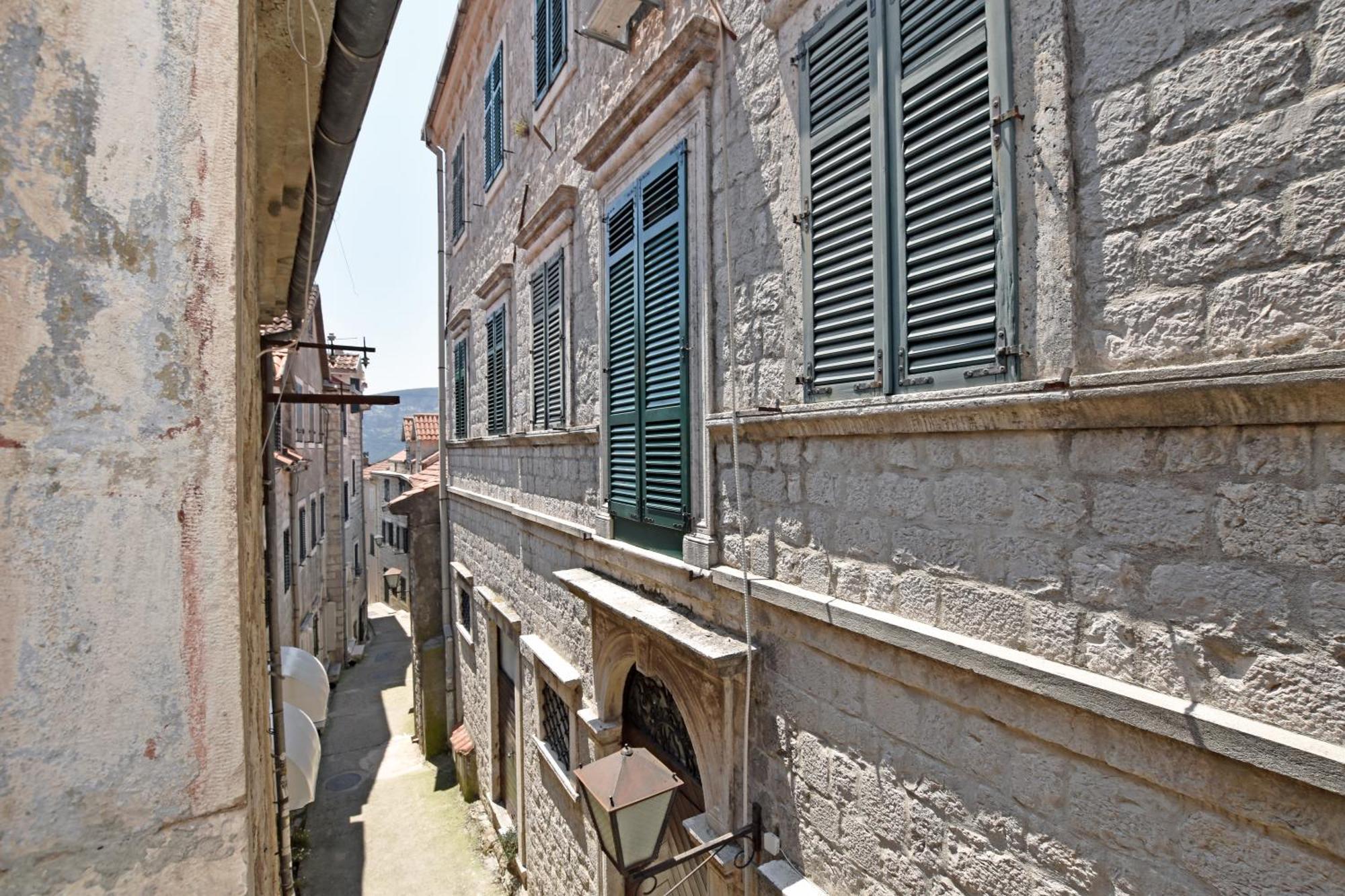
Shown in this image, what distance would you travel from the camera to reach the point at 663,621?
3.80 m

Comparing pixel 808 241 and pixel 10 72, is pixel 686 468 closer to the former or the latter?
pixel 808 241

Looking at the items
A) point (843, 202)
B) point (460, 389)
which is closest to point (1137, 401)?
point (843, 202)

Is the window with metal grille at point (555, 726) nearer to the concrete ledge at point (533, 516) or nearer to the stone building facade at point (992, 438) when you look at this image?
the concrete ledge at point (533, 516)

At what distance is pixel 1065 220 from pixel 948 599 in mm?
1298

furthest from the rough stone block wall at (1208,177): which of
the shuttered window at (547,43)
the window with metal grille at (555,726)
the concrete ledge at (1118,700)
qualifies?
the window with metal grille at (555,726)

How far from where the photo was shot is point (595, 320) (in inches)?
210

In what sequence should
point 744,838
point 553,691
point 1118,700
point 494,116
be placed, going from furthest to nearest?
point 494,116, point 553,691, point 744,838, point 1118,700

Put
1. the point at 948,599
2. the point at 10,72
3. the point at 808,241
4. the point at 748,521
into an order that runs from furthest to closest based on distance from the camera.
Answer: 1. the point at 748,521
2. the point at 808,241
3. the point at 948,599
4. the point at 10,72

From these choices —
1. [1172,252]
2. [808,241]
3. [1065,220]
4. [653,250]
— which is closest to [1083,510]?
[1172,252]

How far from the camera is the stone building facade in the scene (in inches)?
60.2

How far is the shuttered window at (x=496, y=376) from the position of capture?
26.6ft

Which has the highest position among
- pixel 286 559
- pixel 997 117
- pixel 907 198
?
pixel 997 117

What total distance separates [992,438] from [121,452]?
2306 millimetres

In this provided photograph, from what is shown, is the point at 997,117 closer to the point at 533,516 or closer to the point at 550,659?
the point at 550,659
